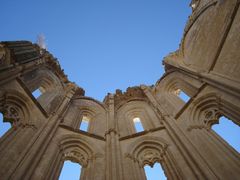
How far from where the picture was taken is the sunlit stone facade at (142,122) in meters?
7.59

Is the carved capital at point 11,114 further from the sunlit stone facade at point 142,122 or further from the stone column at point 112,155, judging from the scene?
the stone column at point 112,155

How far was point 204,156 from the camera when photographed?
7.93m

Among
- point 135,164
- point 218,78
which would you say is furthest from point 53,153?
point 218,78

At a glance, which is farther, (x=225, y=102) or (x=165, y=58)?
(x=165, y=58)

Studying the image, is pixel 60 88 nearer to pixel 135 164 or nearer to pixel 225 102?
pixel 135 164

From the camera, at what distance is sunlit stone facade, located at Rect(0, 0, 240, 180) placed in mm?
7594

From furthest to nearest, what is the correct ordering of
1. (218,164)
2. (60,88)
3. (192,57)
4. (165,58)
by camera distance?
(165,58) < (60,88) < (192,57) < (218,164)

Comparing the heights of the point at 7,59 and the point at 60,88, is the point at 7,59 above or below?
below

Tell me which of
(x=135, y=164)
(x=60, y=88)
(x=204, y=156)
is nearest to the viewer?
(x=204, y=156)

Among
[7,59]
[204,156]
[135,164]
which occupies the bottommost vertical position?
[204,156]

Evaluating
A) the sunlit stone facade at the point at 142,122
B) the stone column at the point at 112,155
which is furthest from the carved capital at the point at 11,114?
the stone column at the point at 112,155

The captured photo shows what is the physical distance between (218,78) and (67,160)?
7498 millimetres

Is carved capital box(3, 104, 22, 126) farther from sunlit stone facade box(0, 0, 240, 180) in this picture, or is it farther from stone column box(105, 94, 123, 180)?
stone column box(105, 94, 123, 180)

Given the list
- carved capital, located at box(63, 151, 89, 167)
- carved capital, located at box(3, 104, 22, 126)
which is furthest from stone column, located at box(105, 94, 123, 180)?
carved capital, located at box(3, 104, 22, 126)
